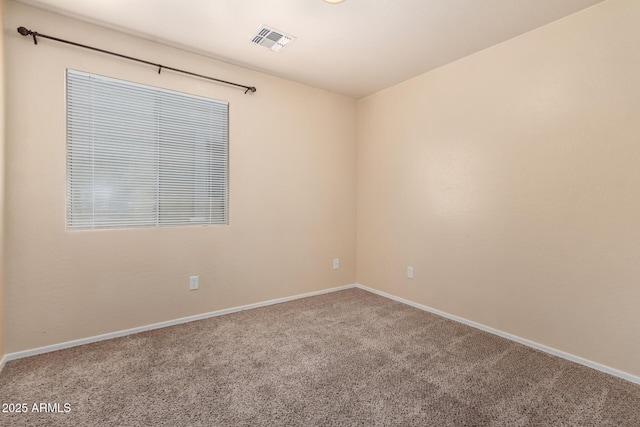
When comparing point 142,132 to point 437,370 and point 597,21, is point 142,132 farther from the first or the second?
point 597,21

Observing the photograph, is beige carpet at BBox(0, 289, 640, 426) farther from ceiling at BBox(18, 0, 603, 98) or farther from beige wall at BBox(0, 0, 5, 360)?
ceiling at BBox(18, 0, 603, 98)

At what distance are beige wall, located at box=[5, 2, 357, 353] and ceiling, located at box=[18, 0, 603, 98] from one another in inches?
8.3

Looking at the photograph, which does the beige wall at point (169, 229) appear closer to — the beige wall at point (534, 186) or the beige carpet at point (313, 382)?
the beige carpet at point (313, 382)

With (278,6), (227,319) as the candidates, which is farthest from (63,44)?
(227,319)

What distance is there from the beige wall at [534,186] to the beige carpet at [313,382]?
374 mm

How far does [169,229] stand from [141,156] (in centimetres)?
70

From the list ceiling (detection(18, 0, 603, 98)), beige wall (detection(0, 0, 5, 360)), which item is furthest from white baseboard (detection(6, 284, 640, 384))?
ceiling (detection(18, 0, 603, 98))

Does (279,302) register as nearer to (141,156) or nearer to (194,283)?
(194,283)

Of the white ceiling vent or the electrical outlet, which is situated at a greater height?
the white ceiling vent

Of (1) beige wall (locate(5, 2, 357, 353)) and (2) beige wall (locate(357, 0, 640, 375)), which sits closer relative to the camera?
(2) beige wall (locate(357, 0, 640, 375))

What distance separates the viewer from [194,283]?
297cm

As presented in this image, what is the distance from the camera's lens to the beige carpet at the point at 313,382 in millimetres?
1647

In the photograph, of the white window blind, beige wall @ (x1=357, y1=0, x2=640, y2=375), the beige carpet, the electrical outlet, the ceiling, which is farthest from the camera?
the electrical outlet

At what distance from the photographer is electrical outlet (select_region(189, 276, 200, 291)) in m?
2.95
